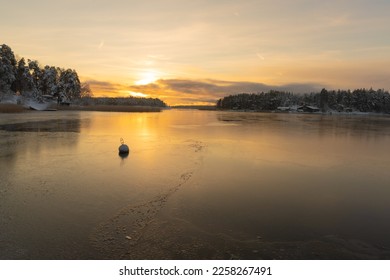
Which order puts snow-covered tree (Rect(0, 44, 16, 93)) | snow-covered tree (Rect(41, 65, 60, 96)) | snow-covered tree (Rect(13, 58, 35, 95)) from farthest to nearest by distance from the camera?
1. snow-covered tree (Rect(41, 65, 60, 96))
2. snow-covered tree (Rect(13, 58, 35, 95))
3. snow-covered tree (Rect(0, 44, 16, 93))

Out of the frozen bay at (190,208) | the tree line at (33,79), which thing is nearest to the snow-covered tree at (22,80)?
the tree line at (33,79)

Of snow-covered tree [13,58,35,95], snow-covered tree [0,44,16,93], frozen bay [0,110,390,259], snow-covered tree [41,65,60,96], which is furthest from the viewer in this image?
snow-covered tree [41,65,60,96]

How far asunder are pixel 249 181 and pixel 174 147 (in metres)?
9.74

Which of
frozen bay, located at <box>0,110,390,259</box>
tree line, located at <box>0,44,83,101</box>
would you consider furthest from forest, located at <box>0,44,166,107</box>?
frozen bay, located at <box>0,110,390,259</box>

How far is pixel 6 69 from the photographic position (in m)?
78.4

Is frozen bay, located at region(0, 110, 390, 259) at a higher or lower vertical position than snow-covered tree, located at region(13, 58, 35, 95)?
lower

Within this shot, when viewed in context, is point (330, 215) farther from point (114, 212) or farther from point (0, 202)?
point (0, 202)

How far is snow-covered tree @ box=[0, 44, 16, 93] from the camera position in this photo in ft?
255

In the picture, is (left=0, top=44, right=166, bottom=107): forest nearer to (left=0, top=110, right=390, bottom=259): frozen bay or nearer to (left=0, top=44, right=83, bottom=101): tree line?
(left=0, top=44, right=83, bottom=101): tree line

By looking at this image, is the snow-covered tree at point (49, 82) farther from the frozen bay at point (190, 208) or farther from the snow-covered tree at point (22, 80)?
the frozen bay at point (190, 208)

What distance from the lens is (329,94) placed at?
163 metres

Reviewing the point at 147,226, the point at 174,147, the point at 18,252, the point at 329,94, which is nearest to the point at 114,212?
the point at 147,226

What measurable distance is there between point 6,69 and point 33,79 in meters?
17.8

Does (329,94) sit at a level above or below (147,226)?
above
